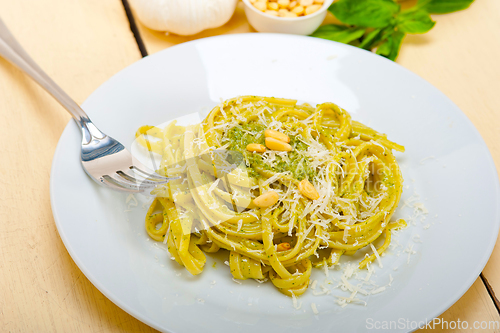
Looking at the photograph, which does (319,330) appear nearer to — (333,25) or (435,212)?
(435,212)

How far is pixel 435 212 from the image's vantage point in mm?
2211

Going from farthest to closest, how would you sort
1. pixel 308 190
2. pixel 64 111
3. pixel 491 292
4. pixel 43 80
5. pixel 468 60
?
pixel 468 60 < pixel 64 111 < pixel 43 80 < pixel 491 292 < pixel 308 190

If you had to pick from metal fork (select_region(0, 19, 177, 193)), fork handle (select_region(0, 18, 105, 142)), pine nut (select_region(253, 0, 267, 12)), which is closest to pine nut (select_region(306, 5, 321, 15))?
pine nut (select_region(253, 0, 267, 12))

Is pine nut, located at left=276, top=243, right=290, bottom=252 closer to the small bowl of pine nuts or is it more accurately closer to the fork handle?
the fork handle

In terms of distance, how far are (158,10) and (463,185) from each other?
249cm

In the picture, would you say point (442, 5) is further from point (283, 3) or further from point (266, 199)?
point (266, 199)

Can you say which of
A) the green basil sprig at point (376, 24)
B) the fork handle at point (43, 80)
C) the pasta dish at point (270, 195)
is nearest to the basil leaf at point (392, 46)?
the green basil sprig at point (376, 24)

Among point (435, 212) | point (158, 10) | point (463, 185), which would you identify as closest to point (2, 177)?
point (158, 10)

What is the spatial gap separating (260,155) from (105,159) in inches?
34.5

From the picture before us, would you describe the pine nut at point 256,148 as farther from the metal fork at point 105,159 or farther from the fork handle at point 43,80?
the fork handle at point 43,80

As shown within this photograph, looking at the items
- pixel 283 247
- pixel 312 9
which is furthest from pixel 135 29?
pixel 283 247

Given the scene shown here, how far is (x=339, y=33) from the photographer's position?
3246 millimetres

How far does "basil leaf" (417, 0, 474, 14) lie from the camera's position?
3.41 metres

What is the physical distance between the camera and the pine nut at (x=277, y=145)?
224cm
